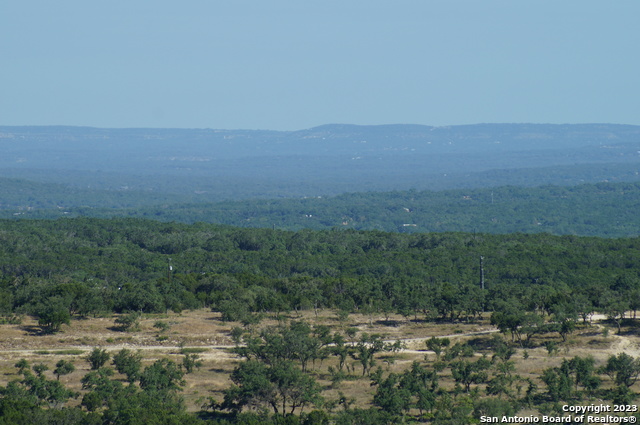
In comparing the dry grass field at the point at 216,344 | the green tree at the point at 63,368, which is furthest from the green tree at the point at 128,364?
the green tree at the point at 63,368

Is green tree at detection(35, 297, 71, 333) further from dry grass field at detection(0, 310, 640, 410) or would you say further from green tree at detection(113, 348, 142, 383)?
green tree at detection(113, 348, 142, 383)

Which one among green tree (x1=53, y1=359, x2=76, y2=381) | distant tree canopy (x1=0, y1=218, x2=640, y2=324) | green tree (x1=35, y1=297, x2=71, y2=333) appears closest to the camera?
green tree (x1=53, y1=359, x2=76, y2=381)

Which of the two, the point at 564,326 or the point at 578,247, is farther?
the point at 578,247

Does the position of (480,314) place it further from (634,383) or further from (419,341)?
(634,383)

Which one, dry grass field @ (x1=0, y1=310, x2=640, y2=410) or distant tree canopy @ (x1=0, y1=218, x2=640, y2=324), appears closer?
dry grass field @ (x1=0, y1=310, x2=640, y2=410)

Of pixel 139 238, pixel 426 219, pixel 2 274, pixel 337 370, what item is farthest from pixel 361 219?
pixel 337 370

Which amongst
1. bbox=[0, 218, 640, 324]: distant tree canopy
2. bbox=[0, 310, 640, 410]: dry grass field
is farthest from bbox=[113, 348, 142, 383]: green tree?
bbox=[0, 218, 640, 324]: distant tree canopy

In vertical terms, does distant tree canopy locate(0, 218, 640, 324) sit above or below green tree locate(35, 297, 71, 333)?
below

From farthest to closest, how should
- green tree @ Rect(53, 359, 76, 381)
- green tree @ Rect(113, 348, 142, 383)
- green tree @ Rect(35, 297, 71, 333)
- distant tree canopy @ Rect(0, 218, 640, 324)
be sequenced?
1. distant tree canopy @ Rect(0, 218, 640, 324)
2. green tree @ Rect(35, 297, 71, 333)
3. green tree @ Rect(53, 359, 76, 381)
4. green tree @ Rect(113, 348, 142, 383)
